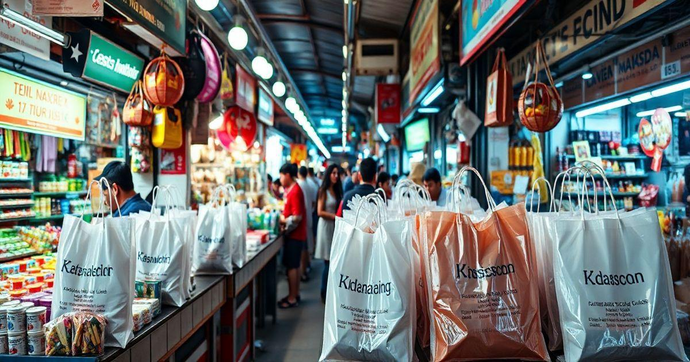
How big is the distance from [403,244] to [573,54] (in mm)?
3519

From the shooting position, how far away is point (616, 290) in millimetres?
1699

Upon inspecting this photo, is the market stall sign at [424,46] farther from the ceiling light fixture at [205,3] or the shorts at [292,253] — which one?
the shorts at [292,253]

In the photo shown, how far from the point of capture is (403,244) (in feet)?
6.08

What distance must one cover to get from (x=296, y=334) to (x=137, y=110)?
119 inches

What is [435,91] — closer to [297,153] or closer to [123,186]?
[123,186]

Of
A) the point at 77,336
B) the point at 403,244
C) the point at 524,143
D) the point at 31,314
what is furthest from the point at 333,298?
the point at 524,143

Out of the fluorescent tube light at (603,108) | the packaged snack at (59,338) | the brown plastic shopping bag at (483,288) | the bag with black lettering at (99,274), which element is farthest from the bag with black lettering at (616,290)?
the fluorescent tube light at (603,108)

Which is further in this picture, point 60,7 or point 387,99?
point 387,99

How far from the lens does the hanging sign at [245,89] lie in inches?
307

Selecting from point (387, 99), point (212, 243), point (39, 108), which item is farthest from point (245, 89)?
point (212, 243)

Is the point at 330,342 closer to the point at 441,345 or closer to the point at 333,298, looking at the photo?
the point at 333,298

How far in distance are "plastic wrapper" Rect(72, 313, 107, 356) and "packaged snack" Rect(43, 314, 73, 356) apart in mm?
27

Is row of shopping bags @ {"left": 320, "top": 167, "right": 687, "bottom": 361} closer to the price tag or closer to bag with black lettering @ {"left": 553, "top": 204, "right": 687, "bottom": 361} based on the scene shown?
bag with black lettering @ {"left": 553, "top": 204, "right": 687, "bottom": 361}

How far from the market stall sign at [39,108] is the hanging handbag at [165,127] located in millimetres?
1078
